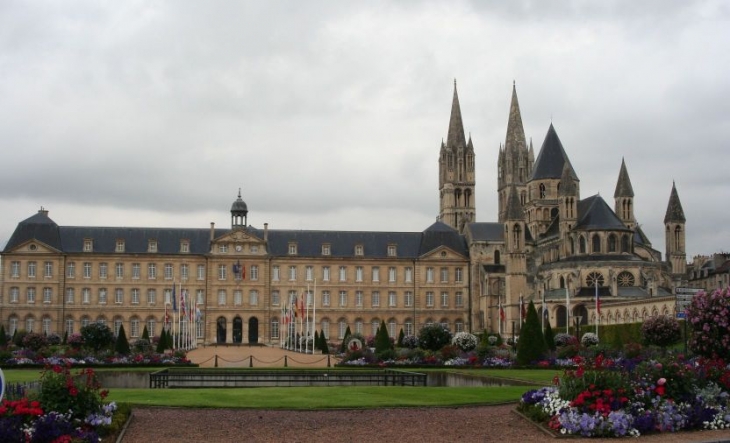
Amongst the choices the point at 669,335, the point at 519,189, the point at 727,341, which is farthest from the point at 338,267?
the point at 727,341

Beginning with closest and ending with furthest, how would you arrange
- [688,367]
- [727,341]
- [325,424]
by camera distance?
1. [325,424]
2. [688,367]
3. [727,341]

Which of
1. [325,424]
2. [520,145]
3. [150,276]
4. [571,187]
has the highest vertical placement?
[520,145]

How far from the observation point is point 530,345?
132 ft

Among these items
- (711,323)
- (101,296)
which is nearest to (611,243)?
(101,296)

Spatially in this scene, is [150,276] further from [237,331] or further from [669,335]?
[669,335]

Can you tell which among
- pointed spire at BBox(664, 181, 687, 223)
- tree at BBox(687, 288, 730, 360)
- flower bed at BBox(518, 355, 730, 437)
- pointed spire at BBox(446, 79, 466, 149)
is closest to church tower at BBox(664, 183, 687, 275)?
pointed spire at BBox(664, 181, 687, 223)

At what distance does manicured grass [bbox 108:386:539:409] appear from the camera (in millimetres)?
20072

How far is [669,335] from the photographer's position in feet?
142

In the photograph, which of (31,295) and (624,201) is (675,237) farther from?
(31,295)

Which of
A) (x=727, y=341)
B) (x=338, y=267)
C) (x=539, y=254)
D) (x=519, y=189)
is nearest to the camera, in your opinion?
(x=727, y=341)

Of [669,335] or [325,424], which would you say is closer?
[325,424]

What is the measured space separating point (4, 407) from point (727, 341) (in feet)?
51.4

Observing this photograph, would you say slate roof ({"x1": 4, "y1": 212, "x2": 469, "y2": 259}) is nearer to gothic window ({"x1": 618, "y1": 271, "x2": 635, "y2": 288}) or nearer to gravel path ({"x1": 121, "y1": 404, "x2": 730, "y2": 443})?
gothic window ({"x1": 618, "y1": 271, "x2": 635, "y2": 288})

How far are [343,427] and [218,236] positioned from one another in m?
65.6
